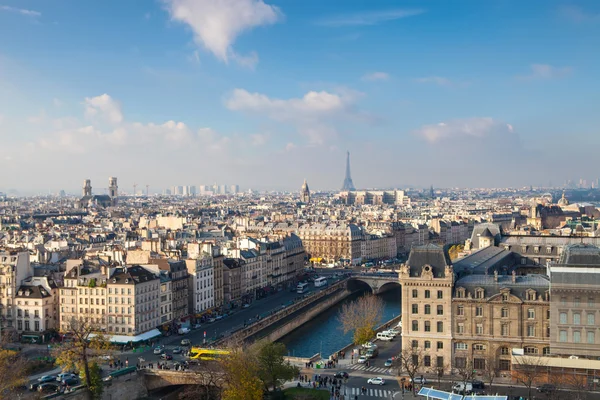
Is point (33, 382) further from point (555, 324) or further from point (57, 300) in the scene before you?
point (555, 324)

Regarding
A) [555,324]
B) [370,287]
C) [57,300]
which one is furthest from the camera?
[370,287]

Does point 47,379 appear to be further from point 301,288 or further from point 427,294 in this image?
point 301,288

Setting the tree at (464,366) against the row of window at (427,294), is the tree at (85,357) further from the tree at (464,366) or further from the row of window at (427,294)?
the tree at (464,366)

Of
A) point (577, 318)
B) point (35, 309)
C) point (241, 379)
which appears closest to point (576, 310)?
point (577, 318)

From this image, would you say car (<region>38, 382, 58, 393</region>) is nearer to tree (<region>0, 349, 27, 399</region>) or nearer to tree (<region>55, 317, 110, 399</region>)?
tree (<region>0, 349, 27, 399</region>)

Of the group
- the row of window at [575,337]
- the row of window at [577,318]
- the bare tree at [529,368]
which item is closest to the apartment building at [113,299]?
the bare tree at [529,368]

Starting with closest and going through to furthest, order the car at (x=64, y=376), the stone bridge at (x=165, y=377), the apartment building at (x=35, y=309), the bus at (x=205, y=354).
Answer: the car at (x=64, y=376) → the stone bridge at (x=165, y=377) → the bus at (x=205, y=354) → the apartment building at (x=35, y=309)

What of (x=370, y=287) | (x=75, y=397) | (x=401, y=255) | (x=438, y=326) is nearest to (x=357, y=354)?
(x=438, y=326)
